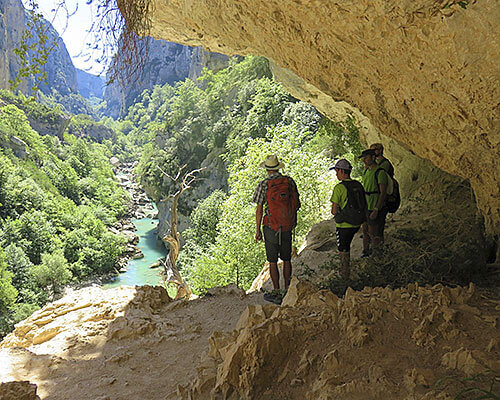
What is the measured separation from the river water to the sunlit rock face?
2079cm

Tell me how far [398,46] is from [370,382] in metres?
3.12

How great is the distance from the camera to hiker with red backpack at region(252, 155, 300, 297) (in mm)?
4477

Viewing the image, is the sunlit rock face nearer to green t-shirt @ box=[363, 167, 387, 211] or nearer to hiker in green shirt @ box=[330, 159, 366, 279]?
green t-shirt @ box=[363, 167, 387, 211]

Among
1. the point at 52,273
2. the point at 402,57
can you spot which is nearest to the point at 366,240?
the point at 402,57

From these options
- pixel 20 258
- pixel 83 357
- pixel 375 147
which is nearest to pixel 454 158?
pixel 375 147

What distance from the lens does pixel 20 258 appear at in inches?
1041

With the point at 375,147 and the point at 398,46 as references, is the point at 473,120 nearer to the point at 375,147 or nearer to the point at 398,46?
the point at 398,46

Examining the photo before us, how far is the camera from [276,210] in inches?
176

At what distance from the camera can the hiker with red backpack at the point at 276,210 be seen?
14.7 feet

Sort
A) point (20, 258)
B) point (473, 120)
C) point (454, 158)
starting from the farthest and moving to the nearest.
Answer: point (20, 258) < point (454, 158) < point (473, 120)

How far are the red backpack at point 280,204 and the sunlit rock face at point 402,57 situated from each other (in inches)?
62.5

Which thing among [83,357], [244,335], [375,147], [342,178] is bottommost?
[83,357]

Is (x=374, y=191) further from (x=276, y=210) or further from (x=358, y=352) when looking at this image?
(x=358, y=352)

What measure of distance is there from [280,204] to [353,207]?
891mm
